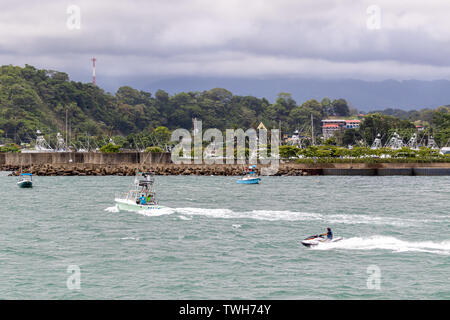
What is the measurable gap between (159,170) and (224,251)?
8799cm

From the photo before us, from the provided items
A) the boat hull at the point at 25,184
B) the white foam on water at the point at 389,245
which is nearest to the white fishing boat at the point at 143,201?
the white foam on water at the point at 389,245

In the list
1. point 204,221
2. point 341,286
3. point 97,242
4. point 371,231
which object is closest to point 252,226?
point 204,221

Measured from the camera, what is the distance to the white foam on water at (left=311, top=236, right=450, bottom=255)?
38656 millimetres

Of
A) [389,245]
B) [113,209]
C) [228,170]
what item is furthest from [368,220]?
[228,170]

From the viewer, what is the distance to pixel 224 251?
38.4m

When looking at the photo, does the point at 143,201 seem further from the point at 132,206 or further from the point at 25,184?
the point at 25,184

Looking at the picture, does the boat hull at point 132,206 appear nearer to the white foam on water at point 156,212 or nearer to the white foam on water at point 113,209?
the white foam on water at point 156,212

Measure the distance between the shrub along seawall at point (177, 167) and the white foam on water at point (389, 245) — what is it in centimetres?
→ 8222

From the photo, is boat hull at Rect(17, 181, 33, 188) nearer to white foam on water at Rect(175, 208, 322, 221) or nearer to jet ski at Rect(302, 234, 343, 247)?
white foam on water at Rect(175, 208, 322, 221)
